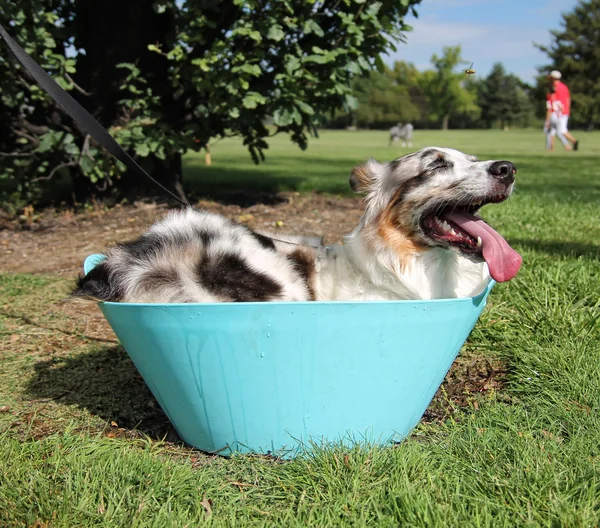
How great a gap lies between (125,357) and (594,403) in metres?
2.71

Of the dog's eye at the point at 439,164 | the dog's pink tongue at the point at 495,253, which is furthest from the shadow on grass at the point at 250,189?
the dog's pink tongue at the point at 495,253

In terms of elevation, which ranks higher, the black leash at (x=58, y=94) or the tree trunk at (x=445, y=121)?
the tree trunk at (x=445, y=121)

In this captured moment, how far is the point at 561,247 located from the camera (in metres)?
5.39

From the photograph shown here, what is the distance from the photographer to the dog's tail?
2476 millimetres

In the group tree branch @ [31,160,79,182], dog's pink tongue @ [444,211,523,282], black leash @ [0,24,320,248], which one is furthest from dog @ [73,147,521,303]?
tree branch @ [31,160,79,182]

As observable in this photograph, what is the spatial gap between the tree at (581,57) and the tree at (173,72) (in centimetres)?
6270

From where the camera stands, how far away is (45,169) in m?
7.57

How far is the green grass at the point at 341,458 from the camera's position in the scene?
2043 mm

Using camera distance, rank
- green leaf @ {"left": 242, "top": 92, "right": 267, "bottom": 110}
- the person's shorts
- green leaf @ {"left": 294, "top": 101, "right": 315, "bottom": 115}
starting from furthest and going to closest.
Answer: the person's shorts < green leaf @ {"left": 294, "top": 101, "right": 315, "bottom": 115} < green leaf @ {"left": 242, "top": 92, "right": 267, "bottom": 110}

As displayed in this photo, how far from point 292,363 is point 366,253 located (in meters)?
0.87

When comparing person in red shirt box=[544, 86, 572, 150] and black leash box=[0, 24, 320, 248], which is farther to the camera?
person in red shirt box=[544, 86, 572, 150]

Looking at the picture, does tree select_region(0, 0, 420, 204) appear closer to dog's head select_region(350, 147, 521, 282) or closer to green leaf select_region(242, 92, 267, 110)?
green leaf select_region(242, 92, 267, 110)

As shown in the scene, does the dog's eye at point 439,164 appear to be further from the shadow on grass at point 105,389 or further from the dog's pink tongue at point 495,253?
the shadow on grass at point 105,389

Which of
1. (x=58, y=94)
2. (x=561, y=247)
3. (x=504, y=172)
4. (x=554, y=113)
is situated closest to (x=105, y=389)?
Result: (x=58, y=94)
